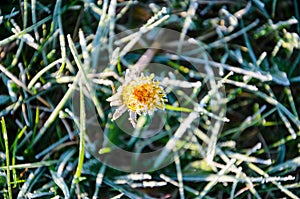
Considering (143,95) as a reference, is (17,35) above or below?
above

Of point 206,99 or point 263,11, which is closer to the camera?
point 206,99

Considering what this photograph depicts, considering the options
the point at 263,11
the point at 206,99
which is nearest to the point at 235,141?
the point at 206,99

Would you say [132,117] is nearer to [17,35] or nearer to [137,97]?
[137,97]

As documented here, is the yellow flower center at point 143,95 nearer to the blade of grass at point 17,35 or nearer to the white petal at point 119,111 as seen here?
the white petal at point 119,111

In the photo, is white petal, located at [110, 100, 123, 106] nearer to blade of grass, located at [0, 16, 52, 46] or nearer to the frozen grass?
the frozen grass

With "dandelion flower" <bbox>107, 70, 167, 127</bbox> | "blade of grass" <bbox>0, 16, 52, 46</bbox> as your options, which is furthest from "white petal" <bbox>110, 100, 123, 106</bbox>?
"blade of grass" <bbox>0, 16, 52, 46</bbox>

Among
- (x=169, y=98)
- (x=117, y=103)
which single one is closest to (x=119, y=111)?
(x=117, y=103)

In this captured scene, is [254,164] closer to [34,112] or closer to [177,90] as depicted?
[177,90]

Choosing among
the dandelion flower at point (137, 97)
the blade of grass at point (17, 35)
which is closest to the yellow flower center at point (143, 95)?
the dandelion flower at point (137, 97)
